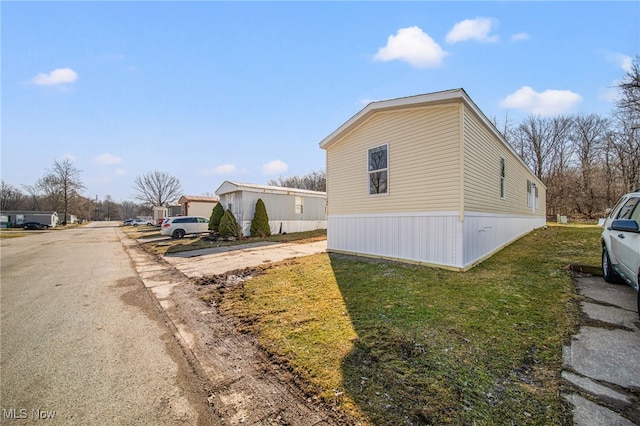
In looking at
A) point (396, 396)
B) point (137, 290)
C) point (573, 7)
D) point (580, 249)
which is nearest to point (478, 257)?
point (580, 249)

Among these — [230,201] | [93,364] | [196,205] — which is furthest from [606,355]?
[196,205]

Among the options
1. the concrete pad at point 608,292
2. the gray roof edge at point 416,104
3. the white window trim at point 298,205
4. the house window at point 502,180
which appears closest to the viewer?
the concrete pad at point 608,292

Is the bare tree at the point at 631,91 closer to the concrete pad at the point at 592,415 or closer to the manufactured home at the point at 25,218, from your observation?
the concrete pad at the point at 592,415

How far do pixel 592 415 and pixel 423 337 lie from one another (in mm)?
1475

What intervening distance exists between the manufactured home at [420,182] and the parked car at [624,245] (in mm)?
2354

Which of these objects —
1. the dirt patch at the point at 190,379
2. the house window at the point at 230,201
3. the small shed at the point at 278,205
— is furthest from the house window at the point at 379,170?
the house window at the point at 230,201

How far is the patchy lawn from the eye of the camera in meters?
2.16

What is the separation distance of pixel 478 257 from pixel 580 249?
13.9ft

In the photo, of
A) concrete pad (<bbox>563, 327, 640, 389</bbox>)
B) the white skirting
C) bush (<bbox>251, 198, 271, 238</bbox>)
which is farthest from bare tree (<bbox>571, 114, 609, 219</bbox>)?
concrete pad (<bbox>563, 327, 640, 389</bbox>)

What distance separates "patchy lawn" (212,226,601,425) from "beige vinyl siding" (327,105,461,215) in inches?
80.0

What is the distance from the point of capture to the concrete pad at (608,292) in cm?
420

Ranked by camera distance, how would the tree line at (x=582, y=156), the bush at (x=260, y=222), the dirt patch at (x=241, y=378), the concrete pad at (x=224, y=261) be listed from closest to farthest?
1. the dirt patch at (x=241, y=378)
2. the concrete pad at (x=224, y=261)
3. the bush at (x=260, y=222)
4. the tree line at (x=582, y=156)

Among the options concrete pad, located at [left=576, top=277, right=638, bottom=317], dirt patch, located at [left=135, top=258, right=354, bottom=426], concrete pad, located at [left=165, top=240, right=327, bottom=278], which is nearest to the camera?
dirt patch, located at [left=135, top=258, right=354, bottom=426]

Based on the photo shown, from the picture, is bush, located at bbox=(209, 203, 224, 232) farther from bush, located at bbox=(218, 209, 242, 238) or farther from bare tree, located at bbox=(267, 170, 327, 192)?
bare tree, located at bbox=(267, 170, 327, 192)
